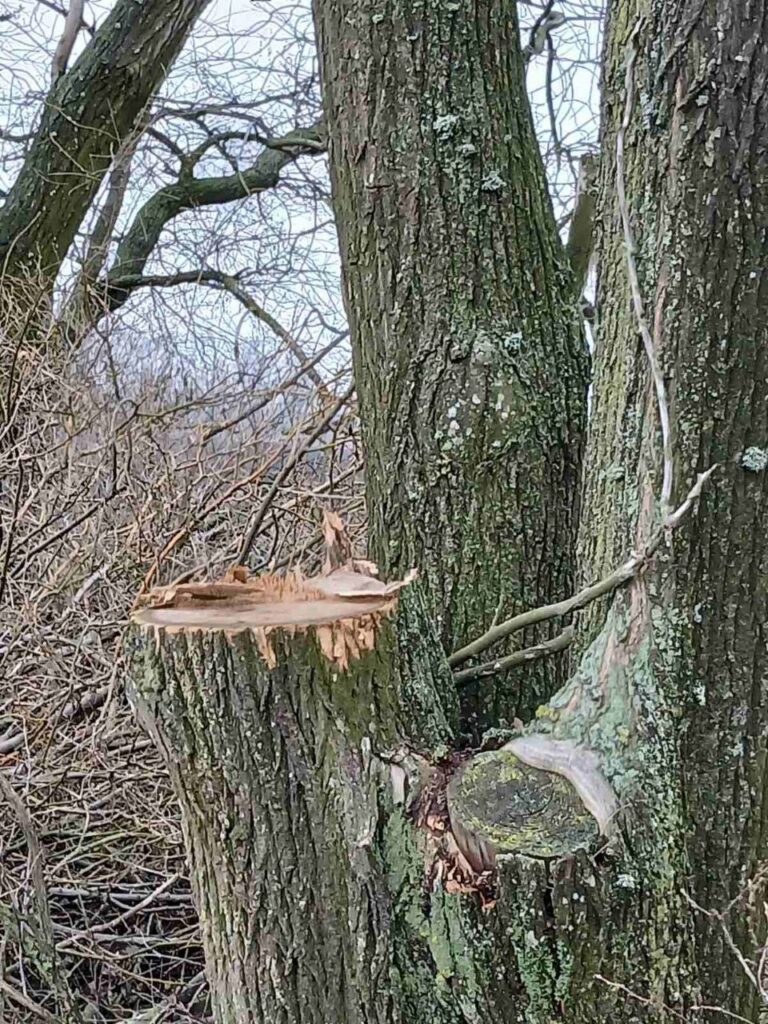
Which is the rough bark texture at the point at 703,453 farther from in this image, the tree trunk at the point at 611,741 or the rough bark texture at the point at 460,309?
the rough bark texture at the point at 460,309

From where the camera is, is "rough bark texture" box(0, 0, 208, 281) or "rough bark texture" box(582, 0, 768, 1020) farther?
"rough bark texture" box(0, 0, 208, 281)

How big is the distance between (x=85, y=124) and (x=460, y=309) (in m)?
4.42

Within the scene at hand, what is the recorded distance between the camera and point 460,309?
188cm

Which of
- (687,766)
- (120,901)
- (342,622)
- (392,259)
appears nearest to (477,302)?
(392,259)

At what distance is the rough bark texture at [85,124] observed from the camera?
535cm

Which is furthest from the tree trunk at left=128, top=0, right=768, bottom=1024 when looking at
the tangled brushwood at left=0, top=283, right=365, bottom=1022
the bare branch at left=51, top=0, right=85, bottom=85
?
the bare branch at left=51, top=0, right=85, bottom=85

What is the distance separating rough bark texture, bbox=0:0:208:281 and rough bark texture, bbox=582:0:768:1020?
444cm

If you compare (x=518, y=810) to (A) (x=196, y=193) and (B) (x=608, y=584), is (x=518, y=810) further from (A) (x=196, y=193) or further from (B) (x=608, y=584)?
(A) (x=196, y=193)

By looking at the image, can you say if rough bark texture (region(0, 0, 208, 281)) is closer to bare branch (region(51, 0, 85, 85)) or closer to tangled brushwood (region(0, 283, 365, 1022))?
bare branch (region(51, 0, 85, 85))

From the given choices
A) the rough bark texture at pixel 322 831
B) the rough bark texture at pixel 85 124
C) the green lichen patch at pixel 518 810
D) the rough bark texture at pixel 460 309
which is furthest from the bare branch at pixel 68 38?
the green lichen patch at pixel 518 810

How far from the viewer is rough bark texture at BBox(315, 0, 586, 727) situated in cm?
186

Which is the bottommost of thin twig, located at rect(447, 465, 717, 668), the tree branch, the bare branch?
thin twig, located at rect(447, 465, 717, 668)

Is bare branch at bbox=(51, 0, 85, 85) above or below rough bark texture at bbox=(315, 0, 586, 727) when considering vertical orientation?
Result: above

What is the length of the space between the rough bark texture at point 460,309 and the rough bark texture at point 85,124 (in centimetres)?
377
